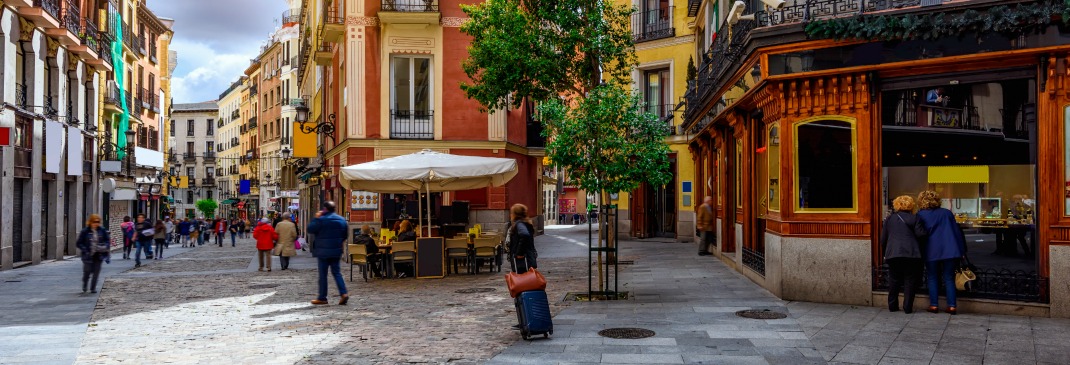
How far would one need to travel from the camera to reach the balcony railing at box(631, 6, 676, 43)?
28172mm

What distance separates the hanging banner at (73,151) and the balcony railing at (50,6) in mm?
3776

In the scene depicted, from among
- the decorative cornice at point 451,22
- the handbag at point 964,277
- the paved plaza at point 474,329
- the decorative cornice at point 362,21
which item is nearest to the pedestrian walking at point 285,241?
the paved plaza at point 474,329

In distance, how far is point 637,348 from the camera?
8.25m

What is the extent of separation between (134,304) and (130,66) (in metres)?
30.4

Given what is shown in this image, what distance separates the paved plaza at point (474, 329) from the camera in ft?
26.0

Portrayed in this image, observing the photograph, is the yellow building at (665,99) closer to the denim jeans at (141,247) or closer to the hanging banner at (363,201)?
the hanging banner at (363,201)

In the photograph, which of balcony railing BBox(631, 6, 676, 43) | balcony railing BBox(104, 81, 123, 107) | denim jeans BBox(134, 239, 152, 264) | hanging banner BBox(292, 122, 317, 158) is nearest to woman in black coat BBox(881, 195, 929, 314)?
balcony railing BBox(631, 6, 676, 43)

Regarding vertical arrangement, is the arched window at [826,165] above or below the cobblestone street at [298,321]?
above

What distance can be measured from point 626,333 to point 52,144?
71.5 feet

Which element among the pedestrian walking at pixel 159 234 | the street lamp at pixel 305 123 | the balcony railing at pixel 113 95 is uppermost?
the balcony railing at pixel 113 95

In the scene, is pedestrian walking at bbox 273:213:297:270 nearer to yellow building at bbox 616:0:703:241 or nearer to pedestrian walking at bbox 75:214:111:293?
pedestrian walking at bbox 75:214:111:293

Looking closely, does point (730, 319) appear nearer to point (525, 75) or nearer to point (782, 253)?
point (782, 253)

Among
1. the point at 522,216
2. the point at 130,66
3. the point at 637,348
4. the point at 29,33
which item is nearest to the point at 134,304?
the point at 522,216

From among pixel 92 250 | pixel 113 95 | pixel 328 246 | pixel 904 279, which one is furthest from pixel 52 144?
pixel 904 279
